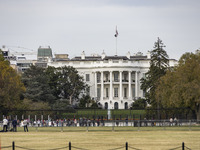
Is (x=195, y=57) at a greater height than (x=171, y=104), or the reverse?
(x=195, y=57)

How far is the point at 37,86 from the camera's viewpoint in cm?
12356

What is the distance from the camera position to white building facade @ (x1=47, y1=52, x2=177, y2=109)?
152 m

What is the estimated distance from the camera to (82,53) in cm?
16950

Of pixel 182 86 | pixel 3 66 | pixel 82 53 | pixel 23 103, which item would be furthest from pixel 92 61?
pixel 182 86

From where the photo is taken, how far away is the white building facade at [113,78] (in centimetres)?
15188

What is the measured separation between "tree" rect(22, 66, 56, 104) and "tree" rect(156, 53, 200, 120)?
3898 centimetres

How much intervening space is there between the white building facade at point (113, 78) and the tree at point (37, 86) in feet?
84.6

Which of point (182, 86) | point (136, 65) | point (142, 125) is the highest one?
point (136, 65)

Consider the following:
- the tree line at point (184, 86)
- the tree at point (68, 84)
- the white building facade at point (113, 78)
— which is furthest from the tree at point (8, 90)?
the white building facade at point (113, 78)

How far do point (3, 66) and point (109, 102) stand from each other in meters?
59.9

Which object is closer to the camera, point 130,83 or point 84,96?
point 84,96

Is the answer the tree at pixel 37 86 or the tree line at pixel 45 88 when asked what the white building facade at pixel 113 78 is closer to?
the tree line at pixel 45 88

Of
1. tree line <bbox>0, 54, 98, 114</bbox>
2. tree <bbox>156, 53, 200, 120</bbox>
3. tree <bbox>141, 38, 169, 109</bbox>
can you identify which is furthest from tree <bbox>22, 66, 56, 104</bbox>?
tree <bbox>156, 53, 200, 120</bbox>

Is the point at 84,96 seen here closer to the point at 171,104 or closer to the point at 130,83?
the point at 130,83
